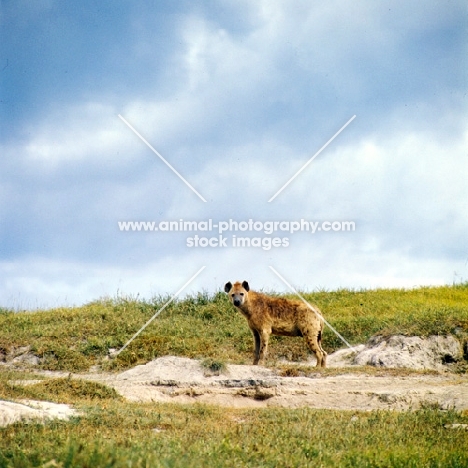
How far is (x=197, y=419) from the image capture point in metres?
10.3

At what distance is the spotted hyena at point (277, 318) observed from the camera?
58.1 ft

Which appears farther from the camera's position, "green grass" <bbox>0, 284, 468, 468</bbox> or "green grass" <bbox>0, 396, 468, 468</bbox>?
"green grass" <bbox>0, 284, 468, 468</bbox>

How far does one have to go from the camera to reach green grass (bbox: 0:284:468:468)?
715 cm

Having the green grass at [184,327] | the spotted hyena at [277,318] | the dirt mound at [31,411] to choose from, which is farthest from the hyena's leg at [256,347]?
the dirt mound at [31,411]

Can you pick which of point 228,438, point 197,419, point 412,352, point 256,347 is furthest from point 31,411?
point 412,352

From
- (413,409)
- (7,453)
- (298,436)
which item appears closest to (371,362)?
(413,409)

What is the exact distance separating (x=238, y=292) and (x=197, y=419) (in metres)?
7.66

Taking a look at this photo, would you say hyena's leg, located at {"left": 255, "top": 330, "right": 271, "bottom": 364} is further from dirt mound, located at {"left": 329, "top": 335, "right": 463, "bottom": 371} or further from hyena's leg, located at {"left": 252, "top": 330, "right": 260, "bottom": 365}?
dirt mound, located at {"left": 329, "top": 335, "right": 463, "bottom": 371}

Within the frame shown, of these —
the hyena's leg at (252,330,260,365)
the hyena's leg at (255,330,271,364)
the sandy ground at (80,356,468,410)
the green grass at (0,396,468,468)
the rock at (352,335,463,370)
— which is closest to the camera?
the green grass at (0,396,468,468)

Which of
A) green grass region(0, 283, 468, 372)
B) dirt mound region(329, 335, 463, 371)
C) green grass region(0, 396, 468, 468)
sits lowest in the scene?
green grass region(0, 396, 468, 468)

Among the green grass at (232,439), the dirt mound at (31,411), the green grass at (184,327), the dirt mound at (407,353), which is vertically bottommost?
the green grass at (232,439)

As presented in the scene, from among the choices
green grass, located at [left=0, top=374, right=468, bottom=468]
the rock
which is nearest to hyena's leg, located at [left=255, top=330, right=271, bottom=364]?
the rock

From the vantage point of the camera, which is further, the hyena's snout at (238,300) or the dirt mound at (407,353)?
the dirt mound at (407,353)

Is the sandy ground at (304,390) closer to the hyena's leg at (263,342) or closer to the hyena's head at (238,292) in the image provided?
the hyena's leg at (263,342)
